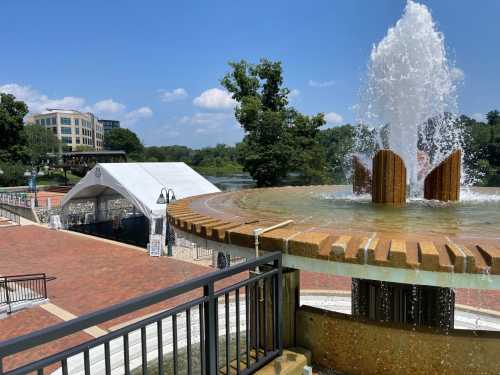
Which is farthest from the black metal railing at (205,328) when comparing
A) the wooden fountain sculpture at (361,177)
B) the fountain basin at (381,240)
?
the wooden fountain sculpture at (361,177)

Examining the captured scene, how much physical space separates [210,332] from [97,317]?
3.46ft

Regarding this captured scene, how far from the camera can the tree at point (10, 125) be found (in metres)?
55.5

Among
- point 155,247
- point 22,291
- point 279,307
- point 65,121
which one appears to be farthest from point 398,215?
point 65,121

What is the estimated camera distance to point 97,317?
2047 mm

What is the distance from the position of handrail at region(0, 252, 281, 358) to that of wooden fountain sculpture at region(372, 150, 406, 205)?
12.0ft

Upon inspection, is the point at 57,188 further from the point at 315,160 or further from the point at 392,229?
the point at 392,229

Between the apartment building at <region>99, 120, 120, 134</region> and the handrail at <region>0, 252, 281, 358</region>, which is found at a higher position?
the apartment building at <region>99, 120, 120, 134</region>

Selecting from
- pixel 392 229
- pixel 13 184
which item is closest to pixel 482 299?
pixel 392 229

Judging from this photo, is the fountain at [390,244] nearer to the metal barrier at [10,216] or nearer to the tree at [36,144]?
the metal barrier at [10,216]

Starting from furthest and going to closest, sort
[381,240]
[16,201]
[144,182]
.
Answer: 1. [16,201]
2. [144,182]
3. [381,240]

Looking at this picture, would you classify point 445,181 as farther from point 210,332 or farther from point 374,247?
point 210,332

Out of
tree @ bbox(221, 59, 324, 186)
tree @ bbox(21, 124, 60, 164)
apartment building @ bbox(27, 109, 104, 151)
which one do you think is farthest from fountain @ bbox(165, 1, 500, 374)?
apartment building @ bbox(27, 109, 104, 151)

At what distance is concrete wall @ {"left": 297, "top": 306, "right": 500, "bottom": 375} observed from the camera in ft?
10.9

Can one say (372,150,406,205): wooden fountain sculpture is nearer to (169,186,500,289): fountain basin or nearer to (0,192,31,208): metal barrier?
(169,186,500,289): fountain basin
